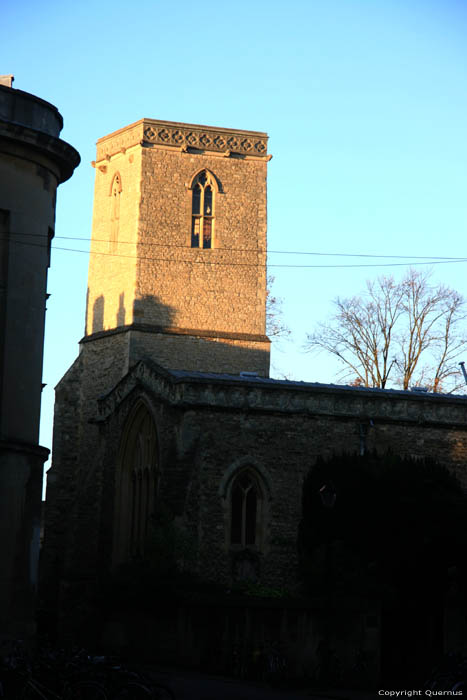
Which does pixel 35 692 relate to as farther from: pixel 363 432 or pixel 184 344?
pixel 184 344

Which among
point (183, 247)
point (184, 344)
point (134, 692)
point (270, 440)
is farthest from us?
point (183, 247)

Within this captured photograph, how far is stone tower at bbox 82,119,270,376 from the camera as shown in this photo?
46.3m

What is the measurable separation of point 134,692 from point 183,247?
102ft

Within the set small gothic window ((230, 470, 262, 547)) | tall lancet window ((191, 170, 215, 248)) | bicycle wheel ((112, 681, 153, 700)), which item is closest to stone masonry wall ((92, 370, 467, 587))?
small gothic window ((230, 470, 262, 547))

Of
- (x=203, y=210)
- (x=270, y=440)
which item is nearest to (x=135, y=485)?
(x=270, y=440)

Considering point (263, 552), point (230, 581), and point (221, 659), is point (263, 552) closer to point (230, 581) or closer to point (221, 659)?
point (230, 581)

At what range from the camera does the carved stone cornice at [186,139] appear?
47.3 m

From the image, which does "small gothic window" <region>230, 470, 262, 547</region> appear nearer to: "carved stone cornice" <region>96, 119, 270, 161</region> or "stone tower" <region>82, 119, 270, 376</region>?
"stone tower" <region>82, 119, 270, 376</region>

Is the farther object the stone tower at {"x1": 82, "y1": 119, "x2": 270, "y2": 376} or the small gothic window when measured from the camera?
the stone tower at {"x1": 82, "y1": 119, "x2": 270, "y2": 376}

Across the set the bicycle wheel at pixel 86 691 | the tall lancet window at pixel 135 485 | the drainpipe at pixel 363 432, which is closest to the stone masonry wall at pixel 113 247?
the tall lancet window at pixel 135 485

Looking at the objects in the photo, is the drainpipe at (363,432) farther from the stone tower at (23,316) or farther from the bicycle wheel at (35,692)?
the bicycle wheel at (35,692)

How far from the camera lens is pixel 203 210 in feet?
158

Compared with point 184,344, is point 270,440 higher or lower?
lower

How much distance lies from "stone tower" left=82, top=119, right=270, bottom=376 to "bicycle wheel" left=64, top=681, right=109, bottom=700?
28649 mm
